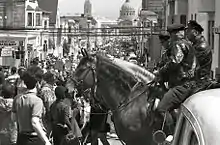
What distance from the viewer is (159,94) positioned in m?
9.05

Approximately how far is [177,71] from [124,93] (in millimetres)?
1402

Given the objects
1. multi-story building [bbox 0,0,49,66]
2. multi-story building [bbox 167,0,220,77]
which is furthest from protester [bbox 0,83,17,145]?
multi-story building [bbox 0,0,49,66]

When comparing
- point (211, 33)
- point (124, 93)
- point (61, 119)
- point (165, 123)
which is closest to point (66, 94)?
point (61, 119)

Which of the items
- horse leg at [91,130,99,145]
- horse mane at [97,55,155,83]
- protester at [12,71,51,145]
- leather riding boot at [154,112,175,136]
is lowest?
horse leg at [91,130,99,145]

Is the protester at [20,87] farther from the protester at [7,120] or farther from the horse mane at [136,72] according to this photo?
the horse mane at [136,72]

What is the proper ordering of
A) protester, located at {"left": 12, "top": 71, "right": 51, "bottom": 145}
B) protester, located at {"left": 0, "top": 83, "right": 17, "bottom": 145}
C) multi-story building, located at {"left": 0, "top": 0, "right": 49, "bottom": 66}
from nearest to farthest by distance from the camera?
protester, located at {"left": 12, "top": 71, "right": 51, "bottom": 145} → protester, located at {"left": 0, "top": 83, "right": 17, "bottom": 145} → multi-story building, located at {"left": 0, "top": 0, "right": 49, "bottom": 66}

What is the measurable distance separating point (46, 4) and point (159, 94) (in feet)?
319

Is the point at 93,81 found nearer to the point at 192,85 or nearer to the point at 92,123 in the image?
the point at 92,123

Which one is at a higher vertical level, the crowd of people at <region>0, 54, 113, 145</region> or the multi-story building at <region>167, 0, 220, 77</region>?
the multi-story building at <region>167, 0, 220, 77</region>

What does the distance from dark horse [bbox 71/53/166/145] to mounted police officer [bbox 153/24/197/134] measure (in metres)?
0.38

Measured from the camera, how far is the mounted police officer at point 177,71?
870 cm

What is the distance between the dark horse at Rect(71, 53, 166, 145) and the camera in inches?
363

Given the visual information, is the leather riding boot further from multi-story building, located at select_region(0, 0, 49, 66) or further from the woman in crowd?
multi-story building, located at select_region(0, 0, 49, 66)

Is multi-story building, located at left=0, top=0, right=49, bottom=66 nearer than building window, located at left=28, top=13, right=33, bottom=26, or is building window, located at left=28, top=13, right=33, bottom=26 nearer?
multi-story building, located at left=0, top=0, right=49, bottom=66
